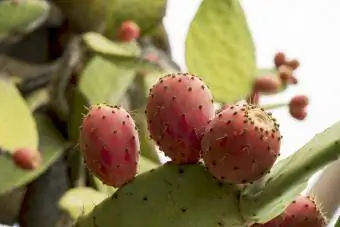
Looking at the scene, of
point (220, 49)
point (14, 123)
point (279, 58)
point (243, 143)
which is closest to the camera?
point (243, 143)

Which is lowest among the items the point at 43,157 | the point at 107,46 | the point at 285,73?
the point at 43,157

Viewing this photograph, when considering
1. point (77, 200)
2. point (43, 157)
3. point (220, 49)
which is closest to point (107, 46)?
point (43, 157)

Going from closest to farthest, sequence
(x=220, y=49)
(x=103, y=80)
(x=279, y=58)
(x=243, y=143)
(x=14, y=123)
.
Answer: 1. (x=243, y=143)
2. (x=220, y=49)
3. (x=279, y=58)
4. (x=14, y=123)
5. (x=103, y=80)

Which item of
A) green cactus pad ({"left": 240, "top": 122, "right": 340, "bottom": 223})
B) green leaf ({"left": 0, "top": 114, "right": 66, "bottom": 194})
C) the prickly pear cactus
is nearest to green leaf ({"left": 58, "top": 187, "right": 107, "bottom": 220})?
the prickly pear cactus

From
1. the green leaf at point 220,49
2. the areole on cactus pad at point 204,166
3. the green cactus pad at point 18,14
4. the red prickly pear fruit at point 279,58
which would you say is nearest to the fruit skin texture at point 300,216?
the areole on cactus pad at point 204,166

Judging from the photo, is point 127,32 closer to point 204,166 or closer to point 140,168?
point 140,168

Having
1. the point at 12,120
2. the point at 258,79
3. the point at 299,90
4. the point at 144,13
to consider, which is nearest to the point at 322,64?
the point at 299,90

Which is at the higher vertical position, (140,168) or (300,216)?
(300,216)
